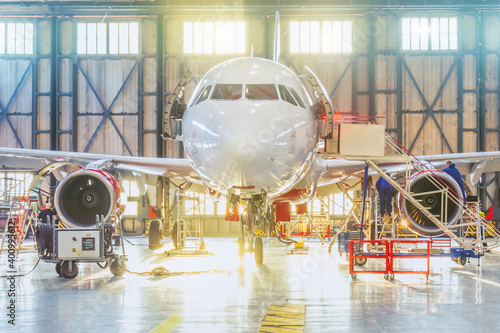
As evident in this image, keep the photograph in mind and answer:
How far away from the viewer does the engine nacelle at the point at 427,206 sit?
36.9 feet

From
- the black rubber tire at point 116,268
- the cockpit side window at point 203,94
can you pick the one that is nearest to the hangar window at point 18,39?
the black rubber tire at point 116,268

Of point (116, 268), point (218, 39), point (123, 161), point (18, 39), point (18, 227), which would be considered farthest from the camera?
point (18, 39)

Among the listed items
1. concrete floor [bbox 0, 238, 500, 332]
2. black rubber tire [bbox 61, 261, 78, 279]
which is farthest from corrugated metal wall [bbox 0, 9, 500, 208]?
black rubber tire [bbox 61, 261, 78, 279]

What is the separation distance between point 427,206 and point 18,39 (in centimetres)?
2238

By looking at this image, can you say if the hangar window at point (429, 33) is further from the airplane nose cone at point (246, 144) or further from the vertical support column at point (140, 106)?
the airplane nose cone at point (246, 144)

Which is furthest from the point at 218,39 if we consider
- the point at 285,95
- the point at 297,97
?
the point at 285,95

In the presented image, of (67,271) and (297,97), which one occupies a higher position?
(297,97)

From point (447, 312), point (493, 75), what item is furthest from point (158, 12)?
point (447, 312)

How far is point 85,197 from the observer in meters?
11.5

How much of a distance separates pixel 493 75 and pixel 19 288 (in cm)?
2354

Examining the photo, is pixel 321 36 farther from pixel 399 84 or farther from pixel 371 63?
pixel 399 84

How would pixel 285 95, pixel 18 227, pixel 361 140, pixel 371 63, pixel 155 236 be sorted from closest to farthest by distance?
pixel 285 95, pixel 361 140, pixel 155 236, pixel 18 227, pixel 371 63

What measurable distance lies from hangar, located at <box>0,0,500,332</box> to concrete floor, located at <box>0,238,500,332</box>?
2.3 inches

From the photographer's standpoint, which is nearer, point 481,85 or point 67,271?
point 67,271
